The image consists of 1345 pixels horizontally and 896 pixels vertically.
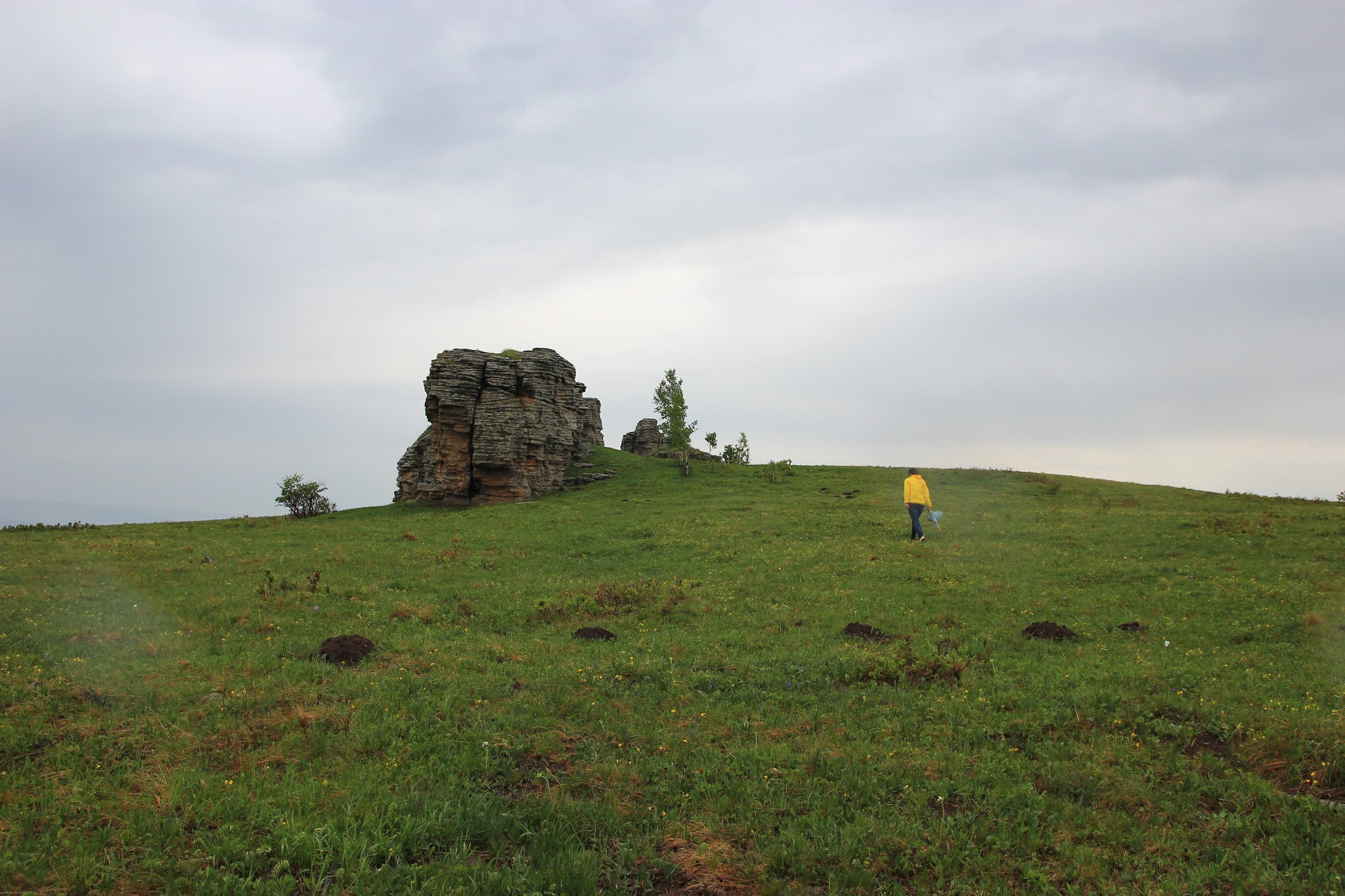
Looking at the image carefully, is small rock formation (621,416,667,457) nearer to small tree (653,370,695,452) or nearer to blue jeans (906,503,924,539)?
small tree (653,370,695,452)

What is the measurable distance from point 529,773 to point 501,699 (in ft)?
9.21

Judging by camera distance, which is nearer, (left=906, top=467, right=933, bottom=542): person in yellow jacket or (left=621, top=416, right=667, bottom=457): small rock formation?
(left=906, top=467, right=933, bottom=542): person in yellow jacket

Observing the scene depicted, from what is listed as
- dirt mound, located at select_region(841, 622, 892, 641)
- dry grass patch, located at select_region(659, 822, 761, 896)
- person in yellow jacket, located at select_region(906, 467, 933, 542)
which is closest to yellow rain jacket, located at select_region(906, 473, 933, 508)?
person in yellow jacket, located at select_region(906, 467, 933, 542)

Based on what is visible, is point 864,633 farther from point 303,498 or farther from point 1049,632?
point 303,498

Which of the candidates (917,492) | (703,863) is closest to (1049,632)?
(703,863)

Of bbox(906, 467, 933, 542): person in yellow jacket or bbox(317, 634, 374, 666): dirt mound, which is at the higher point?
bbox(906, 467, 933, 542): person in yellow jacket

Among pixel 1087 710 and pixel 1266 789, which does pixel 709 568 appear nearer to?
pixel 1087 710

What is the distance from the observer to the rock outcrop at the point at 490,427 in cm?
6172

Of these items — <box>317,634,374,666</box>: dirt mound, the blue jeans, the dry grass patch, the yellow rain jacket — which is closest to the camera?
the dry grass patch

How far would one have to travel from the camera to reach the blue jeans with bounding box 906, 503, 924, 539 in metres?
32.9

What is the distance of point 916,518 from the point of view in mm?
33000

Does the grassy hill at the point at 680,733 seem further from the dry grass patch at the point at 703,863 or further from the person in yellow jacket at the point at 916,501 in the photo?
the person in yellow jacket at the point at 916,501

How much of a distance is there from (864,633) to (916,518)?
16.4 meters

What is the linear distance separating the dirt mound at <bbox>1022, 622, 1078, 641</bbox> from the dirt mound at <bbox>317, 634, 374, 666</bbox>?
15.8 metres
